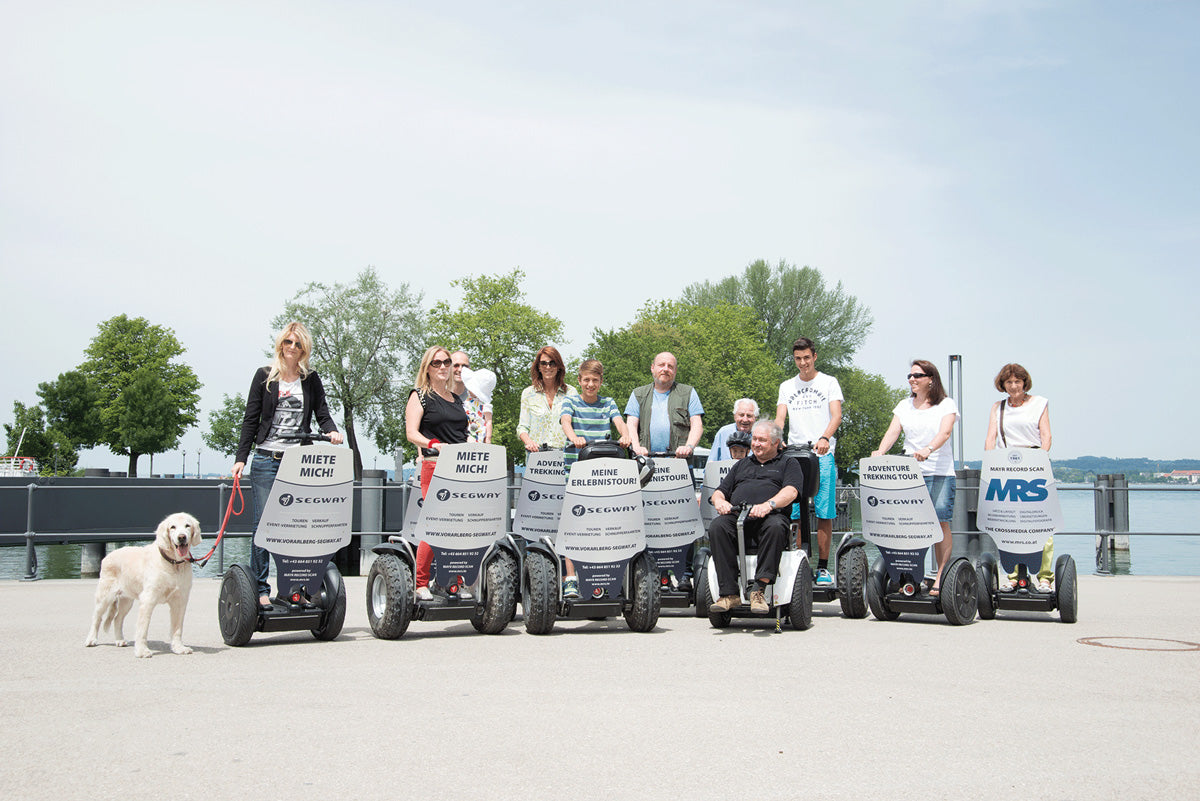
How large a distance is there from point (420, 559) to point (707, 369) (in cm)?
5279

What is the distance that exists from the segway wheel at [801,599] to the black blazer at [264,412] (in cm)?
347

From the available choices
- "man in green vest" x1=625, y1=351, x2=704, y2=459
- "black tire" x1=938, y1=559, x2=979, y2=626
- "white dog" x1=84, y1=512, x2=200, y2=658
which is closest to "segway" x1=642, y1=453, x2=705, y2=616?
"man in green vest" x1=625, y1=351, x2=704, y2=459

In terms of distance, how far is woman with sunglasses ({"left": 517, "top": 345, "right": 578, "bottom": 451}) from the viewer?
8.83 metres

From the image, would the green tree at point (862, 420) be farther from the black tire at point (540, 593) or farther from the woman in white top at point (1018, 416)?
the black tire at point (540, 593)

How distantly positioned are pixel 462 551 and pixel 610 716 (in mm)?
2994

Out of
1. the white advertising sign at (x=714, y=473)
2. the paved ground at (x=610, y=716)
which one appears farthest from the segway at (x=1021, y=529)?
the white advertising sign at (x=714, y=473)

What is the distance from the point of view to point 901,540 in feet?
27.3

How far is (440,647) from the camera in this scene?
7180 mm

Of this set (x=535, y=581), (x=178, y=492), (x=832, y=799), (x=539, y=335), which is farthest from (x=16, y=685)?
(x=539, y=335)

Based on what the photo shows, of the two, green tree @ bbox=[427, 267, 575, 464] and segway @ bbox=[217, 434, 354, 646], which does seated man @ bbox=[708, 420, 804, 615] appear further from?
green tree @ bbox=[427, 267, 575, 464]

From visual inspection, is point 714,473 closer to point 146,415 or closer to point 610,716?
point 610,716

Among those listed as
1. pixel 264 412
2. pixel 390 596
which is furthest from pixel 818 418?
pixel 264 412

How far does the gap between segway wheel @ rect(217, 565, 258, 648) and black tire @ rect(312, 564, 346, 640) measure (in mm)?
477

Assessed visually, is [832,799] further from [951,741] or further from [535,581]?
[535,581]
